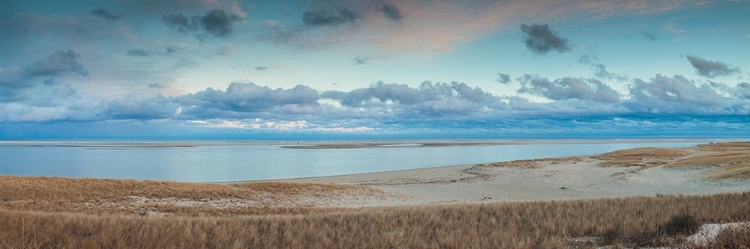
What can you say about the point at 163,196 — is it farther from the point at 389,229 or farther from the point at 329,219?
the point at 389,229

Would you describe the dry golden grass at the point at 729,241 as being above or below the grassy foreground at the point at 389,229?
above

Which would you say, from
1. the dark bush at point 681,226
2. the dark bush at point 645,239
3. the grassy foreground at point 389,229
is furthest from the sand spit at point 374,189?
the dark bush at point 645,239

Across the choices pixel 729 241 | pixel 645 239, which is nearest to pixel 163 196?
pixel 645 239

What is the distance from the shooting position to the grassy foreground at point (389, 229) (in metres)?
8.16

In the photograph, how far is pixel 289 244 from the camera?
8.61 metres

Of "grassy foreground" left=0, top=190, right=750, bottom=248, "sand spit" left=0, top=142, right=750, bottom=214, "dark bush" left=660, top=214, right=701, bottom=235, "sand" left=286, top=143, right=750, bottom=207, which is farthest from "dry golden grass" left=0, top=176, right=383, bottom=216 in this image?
"dark bush" left=660, top=214, right=701, bottom=235

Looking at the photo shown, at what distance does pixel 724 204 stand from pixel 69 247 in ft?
51.1

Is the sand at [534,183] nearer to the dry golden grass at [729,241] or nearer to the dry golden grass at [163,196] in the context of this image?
the dry golden grass at [163,196]

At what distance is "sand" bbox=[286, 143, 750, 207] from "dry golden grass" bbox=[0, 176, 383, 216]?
3.69 m

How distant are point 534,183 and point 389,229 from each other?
3326 centimetres

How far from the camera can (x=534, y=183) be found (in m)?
40.8

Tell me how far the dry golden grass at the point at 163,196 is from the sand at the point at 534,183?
3.69m

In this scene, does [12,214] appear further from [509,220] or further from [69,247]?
[509,220]

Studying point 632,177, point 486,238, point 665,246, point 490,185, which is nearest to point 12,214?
point 486,238
